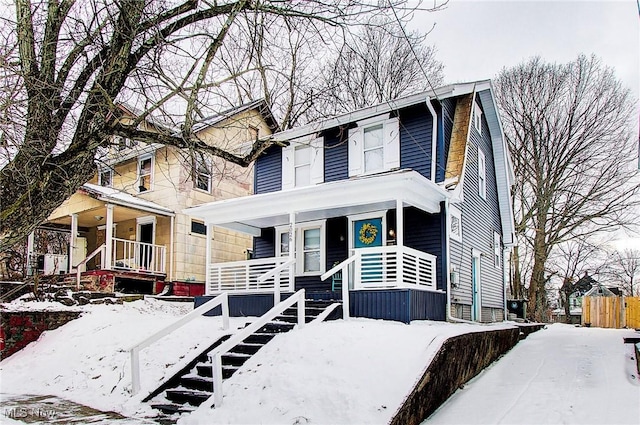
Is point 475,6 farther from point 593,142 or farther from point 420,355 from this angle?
point 593,142

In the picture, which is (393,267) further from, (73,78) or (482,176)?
(73,78)

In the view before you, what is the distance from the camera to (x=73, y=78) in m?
6.32

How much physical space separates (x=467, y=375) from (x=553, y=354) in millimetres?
3578

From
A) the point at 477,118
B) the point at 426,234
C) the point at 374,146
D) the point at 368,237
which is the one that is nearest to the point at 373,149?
the point at 374,146

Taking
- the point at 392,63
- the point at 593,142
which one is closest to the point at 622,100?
the point at 593,142

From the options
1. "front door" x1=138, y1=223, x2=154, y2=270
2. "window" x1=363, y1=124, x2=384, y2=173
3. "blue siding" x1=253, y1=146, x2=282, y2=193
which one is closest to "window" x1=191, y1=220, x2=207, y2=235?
"front door" x1=138, y1=223, x2=154, y2=270

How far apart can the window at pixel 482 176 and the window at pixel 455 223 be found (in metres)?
2.52

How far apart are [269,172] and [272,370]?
30.9ft

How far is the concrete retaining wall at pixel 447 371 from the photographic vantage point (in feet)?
22.2

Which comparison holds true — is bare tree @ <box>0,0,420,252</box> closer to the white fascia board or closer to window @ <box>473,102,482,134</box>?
the white fascia board

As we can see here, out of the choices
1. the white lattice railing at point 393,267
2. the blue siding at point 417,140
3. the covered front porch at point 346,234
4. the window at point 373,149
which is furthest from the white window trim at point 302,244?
the blue siding at point 417,140

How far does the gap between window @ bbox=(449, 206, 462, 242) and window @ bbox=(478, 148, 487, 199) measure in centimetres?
252

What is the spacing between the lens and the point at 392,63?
86.3ft

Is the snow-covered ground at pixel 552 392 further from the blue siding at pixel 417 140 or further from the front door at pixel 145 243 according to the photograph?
the front door at pixel 145 243
